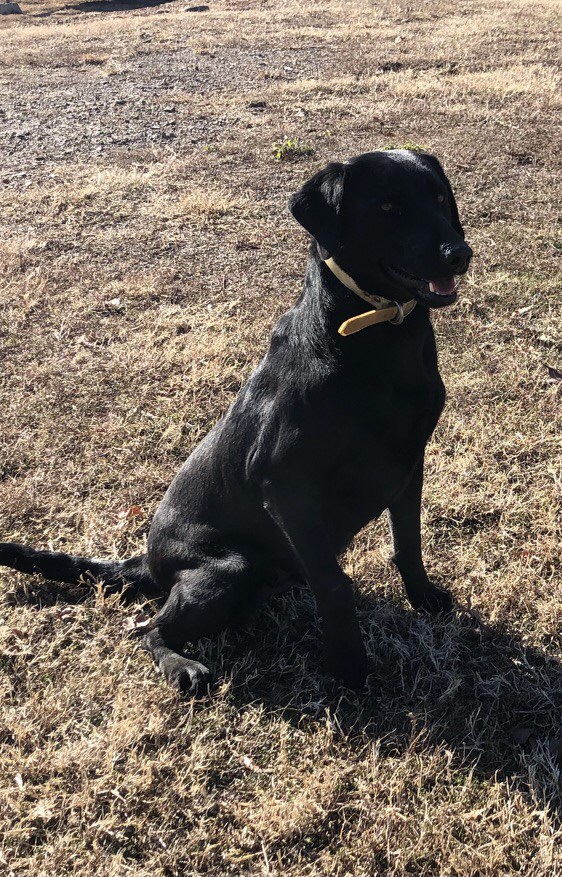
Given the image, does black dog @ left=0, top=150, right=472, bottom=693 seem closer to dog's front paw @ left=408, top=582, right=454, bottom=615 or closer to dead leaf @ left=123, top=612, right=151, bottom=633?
dead leaf @ left=123, top=612, right=151, bottom=633

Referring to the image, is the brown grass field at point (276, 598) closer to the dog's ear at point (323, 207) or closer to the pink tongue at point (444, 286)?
the pink tongue at point (444, 286)

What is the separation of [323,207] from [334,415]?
2.22ft

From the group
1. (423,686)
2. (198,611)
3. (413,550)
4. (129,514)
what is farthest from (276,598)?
(129,514)

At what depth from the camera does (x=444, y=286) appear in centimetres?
238

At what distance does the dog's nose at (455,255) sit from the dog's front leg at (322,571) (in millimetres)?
850

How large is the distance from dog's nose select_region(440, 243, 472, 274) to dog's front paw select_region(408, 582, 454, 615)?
1.36 m

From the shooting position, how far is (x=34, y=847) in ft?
7.64

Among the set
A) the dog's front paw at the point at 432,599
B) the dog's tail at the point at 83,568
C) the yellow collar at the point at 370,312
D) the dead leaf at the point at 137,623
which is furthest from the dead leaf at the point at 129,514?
the yellow collar at the point at 370,312

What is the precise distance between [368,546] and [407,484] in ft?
2.45

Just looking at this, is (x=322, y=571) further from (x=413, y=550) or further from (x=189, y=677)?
(x=189, y=677)

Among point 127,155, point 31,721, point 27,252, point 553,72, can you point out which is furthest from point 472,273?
point 553,72

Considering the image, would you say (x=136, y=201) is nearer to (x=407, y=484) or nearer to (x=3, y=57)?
(x=407, y=484)

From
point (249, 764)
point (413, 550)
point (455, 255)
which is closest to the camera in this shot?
point (455, 255)

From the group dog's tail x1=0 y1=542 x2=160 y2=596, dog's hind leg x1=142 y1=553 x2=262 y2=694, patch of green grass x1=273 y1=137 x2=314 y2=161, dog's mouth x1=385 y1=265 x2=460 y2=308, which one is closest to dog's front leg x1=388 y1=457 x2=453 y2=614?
dog's hind leg x1=142 y1=553 x2=262 y2=694
